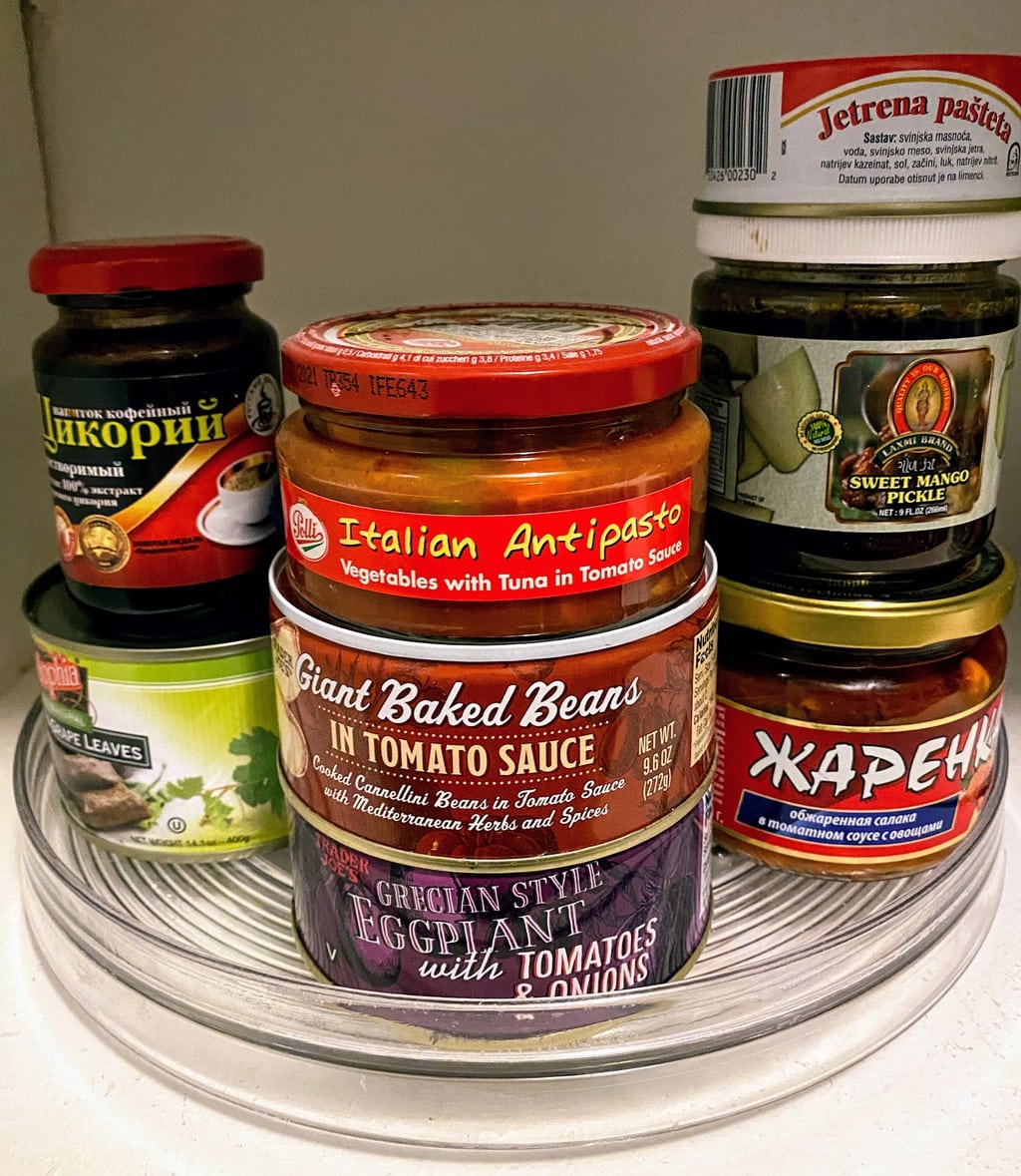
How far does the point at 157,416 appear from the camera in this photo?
66 cm

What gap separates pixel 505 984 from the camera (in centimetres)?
61

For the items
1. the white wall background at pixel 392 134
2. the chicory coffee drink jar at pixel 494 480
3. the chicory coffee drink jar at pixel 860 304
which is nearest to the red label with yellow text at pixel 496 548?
the chicory coffee drink jar at pixel 494 480

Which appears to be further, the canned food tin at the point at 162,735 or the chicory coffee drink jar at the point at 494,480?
the canned food tin at the point at 162,735

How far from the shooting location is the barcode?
62cm

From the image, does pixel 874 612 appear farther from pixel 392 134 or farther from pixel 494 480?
pixel 392 134

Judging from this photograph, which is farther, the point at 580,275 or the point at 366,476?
the point at 580,275

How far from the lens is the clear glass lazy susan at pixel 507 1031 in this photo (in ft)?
1.97

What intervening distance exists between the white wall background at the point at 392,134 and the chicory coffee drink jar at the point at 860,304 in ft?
0.94

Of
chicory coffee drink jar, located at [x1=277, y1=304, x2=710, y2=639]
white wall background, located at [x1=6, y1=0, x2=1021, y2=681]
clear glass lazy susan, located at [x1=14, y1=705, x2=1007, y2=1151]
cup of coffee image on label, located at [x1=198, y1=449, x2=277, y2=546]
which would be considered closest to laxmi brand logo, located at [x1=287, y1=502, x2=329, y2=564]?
chicory coffee drink jar, located at [x1=277, y1=304, x2=710, y2=639]

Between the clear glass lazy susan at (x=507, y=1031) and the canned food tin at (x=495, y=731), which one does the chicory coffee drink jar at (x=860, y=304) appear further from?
the clear glass lazy susan at (x=507, y=1031)

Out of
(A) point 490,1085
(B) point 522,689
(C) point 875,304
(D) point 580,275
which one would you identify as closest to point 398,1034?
(A) point 490,1085

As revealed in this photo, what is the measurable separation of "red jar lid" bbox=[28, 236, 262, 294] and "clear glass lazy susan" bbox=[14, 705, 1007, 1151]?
330 mm

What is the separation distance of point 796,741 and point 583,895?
18cm

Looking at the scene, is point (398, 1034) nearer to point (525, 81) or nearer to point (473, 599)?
point (473, 599)
